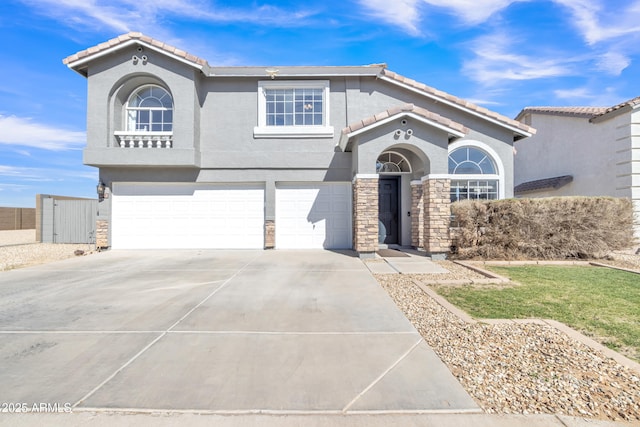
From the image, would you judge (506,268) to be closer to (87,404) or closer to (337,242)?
(337,242)

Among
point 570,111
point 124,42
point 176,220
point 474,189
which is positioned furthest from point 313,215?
point 570,111

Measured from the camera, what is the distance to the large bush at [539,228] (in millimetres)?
9023

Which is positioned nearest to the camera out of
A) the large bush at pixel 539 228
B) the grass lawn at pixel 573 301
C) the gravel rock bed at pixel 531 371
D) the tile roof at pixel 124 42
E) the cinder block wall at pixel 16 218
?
the gravel rock bed at pixel 531 371

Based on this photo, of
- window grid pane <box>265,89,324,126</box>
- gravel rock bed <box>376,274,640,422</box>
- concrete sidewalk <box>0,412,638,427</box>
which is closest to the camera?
concrete sidewalk <box>0,412,638,427</box>

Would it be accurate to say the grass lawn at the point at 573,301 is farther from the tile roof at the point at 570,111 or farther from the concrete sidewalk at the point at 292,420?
the tile roof at the point at 570,111

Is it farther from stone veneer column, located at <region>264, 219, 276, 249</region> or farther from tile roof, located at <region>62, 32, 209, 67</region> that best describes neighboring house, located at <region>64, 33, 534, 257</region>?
tile roof, located at <region>62, 32, 209, 67</region>

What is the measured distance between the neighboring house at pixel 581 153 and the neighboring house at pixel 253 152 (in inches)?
155

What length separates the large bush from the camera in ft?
29.6

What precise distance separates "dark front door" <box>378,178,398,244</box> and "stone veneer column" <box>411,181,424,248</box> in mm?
1039

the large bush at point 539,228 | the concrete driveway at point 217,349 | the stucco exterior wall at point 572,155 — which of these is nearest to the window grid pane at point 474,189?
the large bush at point 539,228

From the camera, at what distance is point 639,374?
2.91m

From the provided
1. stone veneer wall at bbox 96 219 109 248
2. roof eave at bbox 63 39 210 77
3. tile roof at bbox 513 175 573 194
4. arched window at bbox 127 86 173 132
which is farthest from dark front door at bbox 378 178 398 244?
Result: stone veneer wall at bbox 96 219 109 248

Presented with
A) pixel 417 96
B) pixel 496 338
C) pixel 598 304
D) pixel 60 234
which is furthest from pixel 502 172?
pixel 60 234

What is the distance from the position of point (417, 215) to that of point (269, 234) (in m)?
5.22
